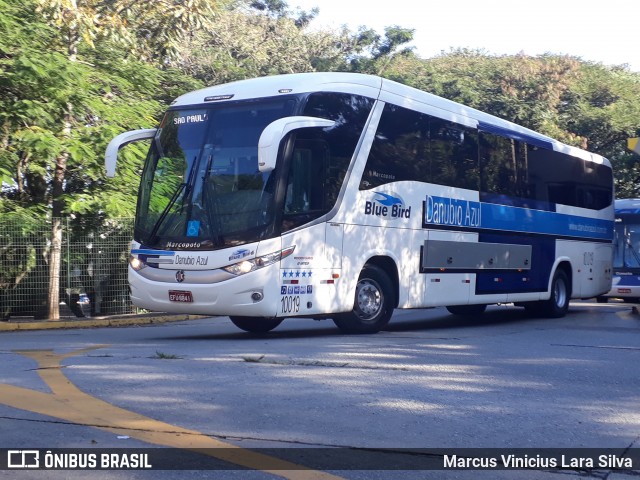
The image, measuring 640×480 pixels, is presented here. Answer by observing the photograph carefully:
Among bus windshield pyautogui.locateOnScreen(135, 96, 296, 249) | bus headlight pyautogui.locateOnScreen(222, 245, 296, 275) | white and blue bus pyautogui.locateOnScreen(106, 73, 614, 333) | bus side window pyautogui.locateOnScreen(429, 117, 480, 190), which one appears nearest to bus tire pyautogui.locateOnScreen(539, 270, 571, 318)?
white and blue bus pyautogui.locateOnScreen(106, 73, 614, 333)

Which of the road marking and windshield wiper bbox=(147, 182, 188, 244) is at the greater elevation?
windshield wiper bbox=(147, 182, 188, 244)

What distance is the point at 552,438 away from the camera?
596 cm

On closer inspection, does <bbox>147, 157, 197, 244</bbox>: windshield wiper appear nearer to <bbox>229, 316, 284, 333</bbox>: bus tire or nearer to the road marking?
<bbox>229, 316, 284, 333</bbox>: bus tire

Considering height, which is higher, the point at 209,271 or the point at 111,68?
the point at 111,68

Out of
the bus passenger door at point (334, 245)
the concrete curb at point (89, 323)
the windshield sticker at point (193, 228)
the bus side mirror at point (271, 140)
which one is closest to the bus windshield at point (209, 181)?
the windshield sticker at point (193, 228)

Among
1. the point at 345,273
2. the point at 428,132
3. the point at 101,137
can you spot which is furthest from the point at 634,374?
the point at 101,137

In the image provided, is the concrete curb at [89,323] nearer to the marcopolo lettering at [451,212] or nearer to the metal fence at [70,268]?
the metal fence at [70,268]

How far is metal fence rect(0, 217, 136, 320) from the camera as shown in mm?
18136

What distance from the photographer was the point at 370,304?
1339cm

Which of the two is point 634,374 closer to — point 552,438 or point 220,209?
point 552,438

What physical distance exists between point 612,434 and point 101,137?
13236 mm

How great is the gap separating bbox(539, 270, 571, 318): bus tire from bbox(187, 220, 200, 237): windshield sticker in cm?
933

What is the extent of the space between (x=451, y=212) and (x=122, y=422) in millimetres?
9809

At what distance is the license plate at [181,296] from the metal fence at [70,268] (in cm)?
677
